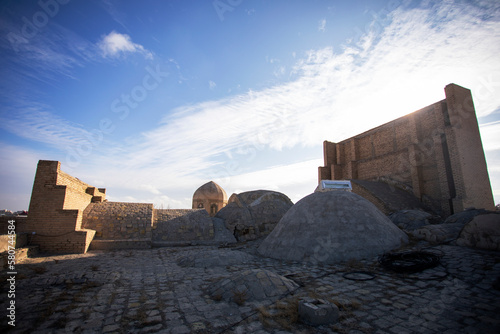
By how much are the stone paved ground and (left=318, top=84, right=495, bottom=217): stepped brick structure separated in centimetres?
1261

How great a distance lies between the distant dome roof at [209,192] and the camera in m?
30.2

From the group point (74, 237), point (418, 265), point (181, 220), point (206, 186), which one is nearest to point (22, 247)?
point (74, 237)

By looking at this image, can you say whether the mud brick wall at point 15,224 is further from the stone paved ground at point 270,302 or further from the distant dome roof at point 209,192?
the distant dome roof at point 209,192

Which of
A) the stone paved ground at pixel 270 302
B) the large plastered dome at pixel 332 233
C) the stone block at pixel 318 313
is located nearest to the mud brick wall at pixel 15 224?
the stone paved ground at pixel 270 302

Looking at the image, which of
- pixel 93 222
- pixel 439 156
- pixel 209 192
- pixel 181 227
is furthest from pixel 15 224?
pixel 439 156

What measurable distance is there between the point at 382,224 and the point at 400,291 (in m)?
4.09

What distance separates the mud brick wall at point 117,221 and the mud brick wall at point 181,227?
570 mm

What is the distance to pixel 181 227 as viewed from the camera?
558 inches

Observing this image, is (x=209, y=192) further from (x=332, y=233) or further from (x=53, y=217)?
(x=332, y=233)

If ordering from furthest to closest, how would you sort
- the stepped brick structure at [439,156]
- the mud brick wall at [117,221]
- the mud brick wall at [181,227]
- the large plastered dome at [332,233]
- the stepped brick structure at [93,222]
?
the stepped brick structure at [439,156] < the mud brick wall at [181,227] < the mud brick wall at [117,221] < the stepped brick structure at [93,222] < the large plastered dome at [332,233]

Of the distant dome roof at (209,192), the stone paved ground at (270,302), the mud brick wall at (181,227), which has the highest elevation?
the distant dome roof at (209,192)

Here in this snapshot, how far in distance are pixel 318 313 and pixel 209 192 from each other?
2768 centimetres

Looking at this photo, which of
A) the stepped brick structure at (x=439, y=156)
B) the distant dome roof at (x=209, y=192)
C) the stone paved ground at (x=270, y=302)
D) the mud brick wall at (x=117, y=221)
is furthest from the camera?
the distant dome roof at (x=209, y=192)

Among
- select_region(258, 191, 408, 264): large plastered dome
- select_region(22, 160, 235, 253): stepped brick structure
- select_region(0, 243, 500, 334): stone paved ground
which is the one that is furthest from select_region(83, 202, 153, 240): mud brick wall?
select_region(258, 191, 408, 264): large plastered dome
